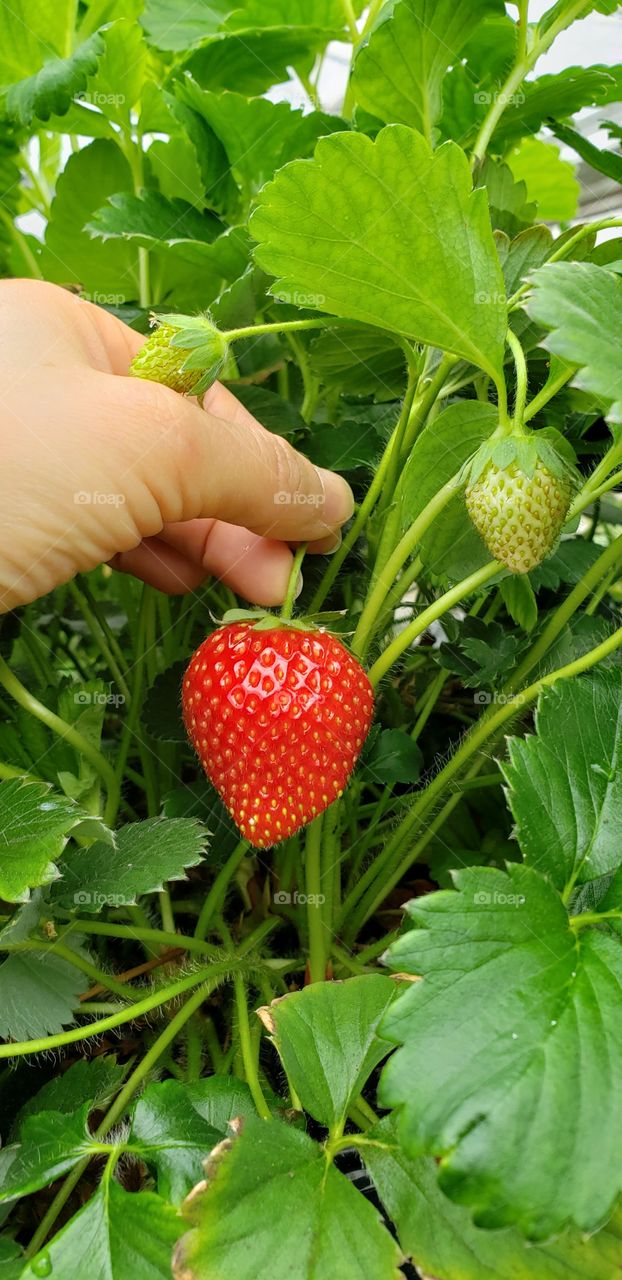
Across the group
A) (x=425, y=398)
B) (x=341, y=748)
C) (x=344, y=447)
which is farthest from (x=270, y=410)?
Answer: (x=341, y=748)

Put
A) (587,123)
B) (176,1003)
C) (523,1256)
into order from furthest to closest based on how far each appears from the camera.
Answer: (587,123)
(176,1003)
(523,1256)

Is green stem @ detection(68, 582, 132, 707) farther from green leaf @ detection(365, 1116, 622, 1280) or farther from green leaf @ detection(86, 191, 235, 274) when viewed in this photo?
green leaf @ detection(365, 1116, 622, 1280)

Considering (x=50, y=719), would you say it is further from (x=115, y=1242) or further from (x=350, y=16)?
(x=350, y=16)

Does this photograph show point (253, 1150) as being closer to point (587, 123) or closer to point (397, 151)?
point (397, 151)

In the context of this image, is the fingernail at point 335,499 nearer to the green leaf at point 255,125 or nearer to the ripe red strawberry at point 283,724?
the ripe red strawberry at point 283,724

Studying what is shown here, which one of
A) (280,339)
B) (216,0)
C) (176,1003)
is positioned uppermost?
(216,0)

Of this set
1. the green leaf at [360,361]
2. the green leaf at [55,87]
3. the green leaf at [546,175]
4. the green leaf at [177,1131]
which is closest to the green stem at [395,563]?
the green leaf at [360,361]

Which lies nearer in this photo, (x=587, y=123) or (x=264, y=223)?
(x=264, y=223)

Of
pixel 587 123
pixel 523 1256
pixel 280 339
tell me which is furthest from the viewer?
pixel 587 123

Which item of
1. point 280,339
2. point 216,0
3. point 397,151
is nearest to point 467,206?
point 397,151
